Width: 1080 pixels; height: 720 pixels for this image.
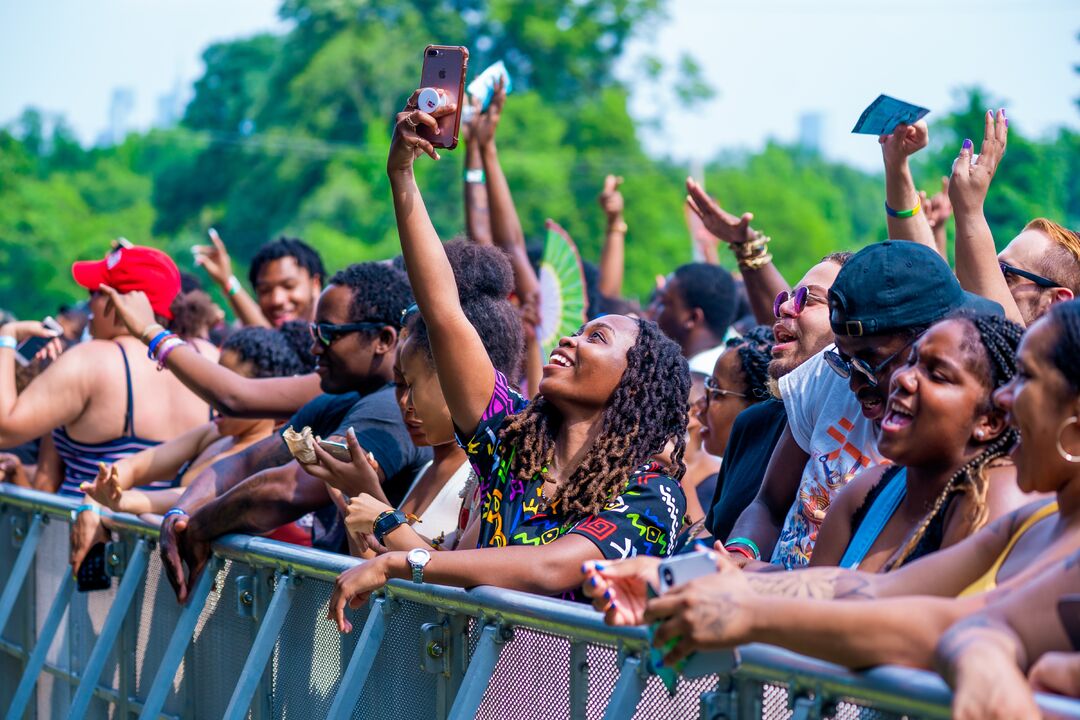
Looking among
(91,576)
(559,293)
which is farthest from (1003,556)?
(559,293)

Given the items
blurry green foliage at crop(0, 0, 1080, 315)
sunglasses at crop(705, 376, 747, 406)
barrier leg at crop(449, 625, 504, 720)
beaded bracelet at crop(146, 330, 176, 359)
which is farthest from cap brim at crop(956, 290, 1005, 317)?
blurry green foliage at crop(0, 0, 1080, 315)

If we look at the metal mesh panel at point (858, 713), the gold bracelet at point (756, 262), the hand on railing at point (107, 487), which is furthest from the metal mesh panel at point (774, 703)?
the hand on railing at point (107, 487)

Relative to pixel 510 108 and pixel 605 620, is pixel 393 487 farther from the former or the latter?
pixel 510 108

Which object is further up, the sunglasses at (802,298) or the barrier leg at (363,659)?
the sunglasses at (802,298)

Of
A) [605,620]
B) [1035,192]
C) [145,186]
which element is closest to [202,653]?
[605,620]

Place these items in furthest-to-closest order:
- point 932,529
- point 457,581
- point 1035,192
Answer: point 1035,192 → point 457,581 → point 932,529

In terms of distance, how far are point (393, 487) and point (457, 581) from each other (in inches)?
50.6

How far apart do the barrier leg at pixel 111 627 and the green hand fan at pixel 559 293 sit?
224 centimetres

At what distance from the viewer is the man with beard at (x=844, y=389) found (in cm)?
338

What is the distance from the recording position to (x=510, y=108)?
141 feet

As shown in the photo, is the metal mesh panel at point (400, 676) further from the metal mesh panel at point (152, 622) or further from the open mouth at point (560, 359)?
the metal mesh panel at point (152, 622)

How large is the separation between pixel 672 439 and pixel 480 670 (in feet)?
3.12

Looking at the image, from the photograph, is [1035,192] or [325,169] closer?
[1035,192]

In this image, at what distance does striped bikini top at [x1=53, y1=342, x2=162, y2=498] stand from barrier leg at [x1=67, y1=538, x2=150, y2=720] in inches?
36.8
